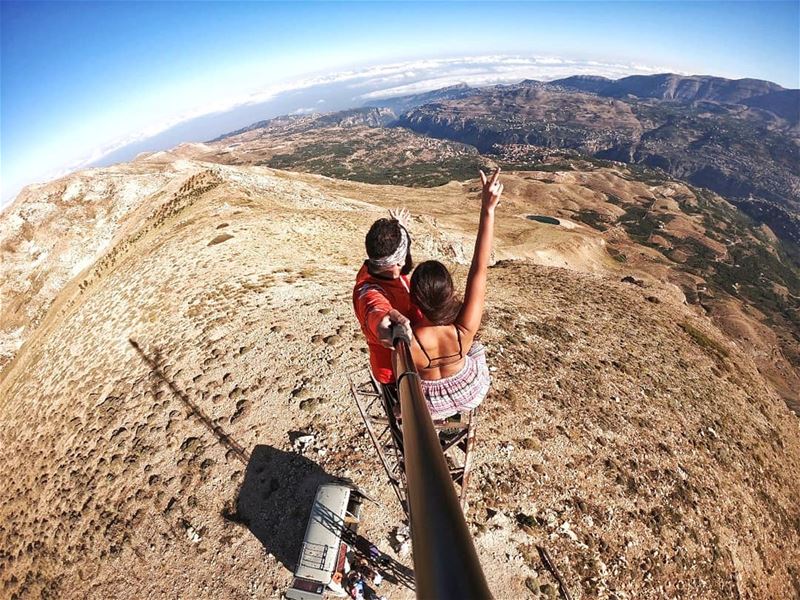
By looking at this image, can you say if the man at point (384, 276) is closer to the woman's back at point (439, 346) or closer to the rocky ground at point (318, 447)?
the woman's back at point (439, 346)

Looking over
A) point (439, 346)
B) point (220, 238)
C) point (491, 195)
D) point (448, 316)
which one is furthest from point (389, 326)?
point (220, 238)

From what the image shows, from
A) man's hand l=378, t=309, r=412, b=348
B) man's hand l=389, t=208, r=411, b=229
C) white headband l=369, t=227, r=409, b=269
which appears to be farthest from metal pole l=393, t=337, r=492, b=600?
man's hand l=389, t=208, r=411, b=229

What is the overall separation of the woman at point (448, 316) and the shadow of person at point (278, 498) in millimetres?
8763

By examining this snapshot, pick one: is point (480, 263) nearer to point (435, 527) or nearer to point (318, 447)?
point (435, 527)

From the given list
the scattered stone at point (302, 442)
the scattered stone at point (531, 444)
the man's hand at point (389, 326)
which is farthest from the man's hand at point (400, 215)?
the scattered stone at point (531, 444)

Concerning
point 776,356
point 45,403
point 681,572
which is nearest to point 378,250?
point 681,572

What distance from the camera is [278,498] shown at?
13.4 meters

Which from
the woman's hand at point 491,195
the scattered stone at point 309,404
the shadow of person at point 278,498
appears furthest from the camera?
the scattered stone at point 309,404

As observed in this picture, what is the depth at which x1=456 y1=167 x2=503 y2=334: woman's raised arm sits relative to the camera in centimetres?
543

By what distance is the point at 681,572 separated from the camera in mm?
13789

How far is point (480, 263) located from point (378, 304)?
1.66m

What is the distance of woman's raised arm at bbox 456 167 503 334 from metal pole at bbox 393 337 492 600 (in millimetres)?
2937

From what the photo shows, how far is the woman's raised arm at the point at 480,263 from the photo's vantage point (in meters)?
5.43

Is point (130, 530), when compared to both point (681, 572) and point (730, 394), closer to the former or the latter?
point (681, 572)
